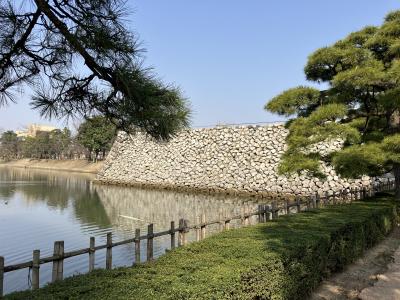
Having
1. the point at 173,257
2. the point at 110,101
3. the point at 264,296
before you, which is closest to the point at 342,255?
the point at 264,296

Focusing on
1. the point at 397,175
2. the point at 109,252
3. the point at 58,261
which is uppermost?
Result: the point at 397,175

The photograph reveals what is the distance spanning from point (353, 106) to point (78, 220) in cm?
971

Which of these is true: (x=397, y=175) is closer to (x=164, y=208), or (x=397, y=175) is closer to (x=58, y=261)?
(x=58, y=261)

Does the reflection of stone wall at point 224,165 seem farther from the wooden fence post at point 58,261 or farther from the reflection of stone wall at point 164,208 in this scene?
the wooden fence post at point 58,261

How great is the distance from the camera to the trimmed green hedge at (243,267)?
8.67ft

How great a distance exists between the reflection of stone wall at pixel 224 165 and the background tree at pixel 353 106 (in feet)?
29.1

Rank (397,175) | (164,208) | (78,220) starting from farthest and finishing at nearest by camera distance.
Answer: (164,208) < (78,220) < (397,175)

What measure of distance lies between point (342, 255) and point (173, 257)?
3074 millimetres

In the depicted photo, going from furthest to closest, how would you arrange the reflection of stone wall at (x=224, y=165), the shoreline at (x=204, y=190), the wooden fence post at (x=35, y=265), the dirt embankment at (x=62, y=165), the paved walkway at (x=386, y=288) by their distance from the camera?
the dirt embankment at (x=62, y=165) → the shoreline at (x=204, y=190) → the reflection of stone wall at (x=224, y=165) → the paved walkway at (x=386, y=288) → the wooden fence post at (x=35, y=265)

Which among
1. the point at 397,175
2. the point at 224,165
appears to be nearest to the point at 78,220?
the point at 397,175

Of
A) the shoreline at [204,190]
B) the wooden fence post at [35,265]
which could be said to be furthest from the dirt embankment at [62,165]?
the wooden fence post at [35,265]

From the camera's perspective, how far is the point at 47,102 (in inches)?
118

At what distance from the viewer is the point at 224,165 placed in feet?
75.3

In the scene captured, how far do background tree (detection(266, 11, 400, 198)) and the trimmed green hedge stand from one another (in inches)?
87.3
